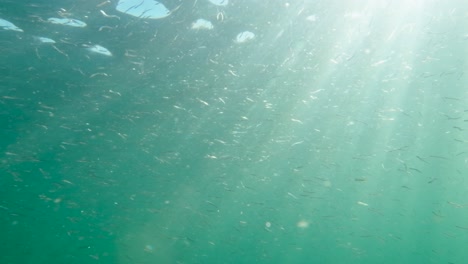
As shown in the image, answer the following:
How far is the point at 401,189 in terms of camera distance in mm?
28062

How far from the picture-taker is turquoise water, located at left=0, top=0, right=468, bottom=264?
10453 millimetres

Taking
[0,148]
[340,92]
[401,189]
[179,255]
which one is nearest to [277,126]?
[340,92]

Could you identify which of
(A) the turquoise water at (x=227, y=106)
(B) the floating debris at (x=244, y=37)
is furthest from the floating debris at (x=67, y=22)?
(B) the floating debris at (x=244, y=37)

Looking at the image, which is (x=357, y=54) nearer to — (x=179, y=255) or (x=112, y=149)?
(x=112, y=149)

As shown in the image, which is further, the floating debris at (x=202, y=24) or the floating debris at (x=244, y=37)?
the floating debris at (x=244, y=37)

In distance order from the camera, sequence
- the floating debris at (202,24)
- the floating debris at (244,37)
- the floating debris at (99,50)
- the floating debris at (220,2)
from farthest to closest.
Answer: the floating debris at (99,50), the floating debris at (244,37), the floating debris at (202,24), the floating debris at (220,2)

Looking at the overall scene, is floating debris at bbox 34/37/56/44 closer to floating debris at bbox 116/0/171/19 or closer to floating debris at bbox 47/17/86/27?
floating debris at bbox 47/17/86/27

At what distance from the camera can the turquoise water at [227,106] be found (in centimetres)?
1045

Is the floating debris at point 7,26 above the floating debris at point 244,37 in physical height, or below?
above

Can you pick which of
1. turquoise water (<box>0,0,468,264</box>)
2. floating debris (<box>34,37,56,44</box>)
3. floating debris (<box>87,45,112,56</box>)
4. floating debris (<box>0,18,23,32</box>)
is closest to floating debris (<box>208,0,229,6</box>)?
turquoise water (<box>0,0,468,264</box>)

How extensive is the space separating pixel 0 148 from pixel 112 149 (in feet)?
17.1

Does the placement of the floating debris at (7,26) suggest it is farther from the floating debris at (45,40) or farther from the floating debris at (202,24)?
the floating debris at (202,24)

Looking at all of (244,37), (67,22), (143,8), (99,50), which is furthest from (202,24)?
(67,22)

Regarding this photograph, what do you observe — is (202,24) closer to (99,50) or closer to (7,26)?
(99,50)
